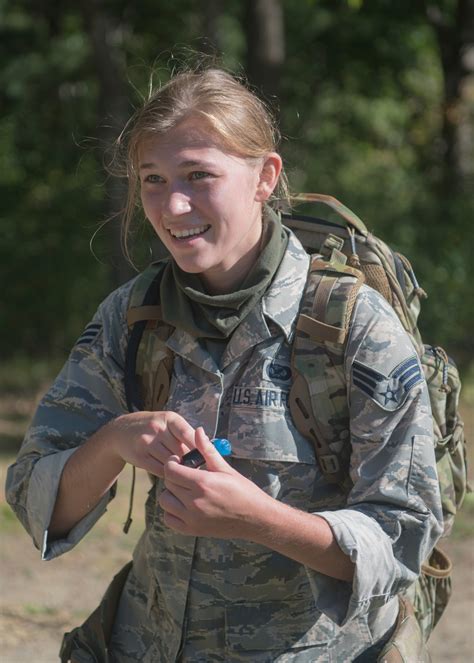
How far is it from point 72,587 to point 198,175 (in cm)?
370

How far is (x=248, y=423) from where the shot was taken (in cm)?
208

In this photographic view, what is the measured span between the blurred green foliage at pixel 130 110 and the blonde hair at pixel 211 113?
7.74 m

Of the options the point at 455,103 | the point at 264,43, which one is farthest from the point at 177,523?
the point at 455,103

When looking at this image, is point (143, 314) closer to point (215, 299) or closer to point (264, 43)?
point (215, 299)

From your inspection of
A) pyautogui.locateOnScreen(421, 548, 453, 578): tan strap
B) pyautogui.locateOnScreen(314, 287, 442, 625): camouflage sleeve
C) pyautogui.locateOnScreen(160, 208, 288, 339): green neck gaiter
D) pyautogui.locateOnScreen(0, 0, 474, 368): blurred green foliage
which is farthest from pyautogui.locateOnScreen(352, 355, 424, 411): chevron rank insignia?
pyautogui.locateOnScreen(0, 0, 474, 368): blurred green foliage

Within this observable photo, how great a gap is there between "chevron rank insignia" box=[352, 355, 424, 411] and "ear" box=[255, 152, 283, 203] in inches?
16.8

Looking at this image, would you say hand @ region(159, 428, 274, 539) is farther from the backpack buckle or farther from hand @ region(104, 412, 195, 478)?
the backpack buckle

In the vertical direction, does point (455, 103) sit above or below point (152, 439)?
below

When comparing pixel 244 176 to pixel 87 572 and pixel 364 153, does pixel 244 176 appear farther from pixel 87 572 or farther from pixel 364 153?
pixel 364 153

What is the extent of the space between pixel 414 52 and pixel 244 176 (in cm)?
933

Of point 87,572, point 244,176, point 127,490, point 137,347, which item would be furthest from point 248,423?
point 127,490

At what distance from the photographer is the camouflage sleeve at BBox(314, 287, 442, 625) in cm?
195

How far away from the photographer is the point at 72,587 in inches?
212

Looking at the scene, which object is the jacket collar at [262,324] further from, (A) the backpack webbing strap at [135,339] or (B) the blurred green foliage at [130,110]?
(B) the blurred green foliage at [130,110]
